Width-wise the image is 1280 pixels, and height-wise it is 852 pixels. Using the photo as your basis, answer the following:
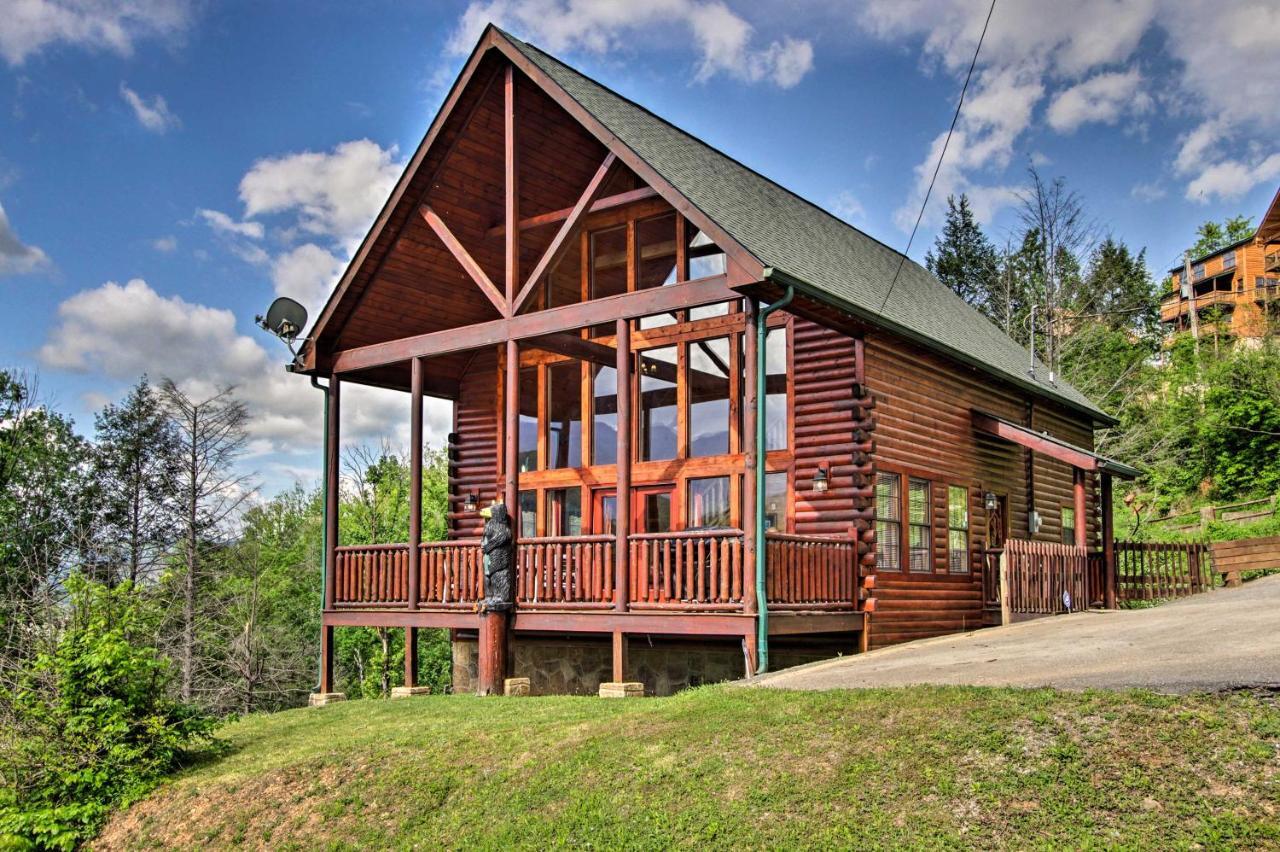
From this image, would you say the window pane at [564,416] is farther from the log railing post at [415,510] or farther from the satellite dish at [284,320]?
the satellite dish at [284,320]

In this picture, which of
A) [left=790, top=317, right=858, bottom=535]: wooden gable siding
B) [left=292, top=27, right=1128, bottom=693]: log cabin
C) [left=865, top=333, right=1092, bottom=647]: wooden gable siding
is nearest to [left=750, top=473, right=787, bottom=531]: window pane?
[left=292, top=27, right=1128, bottom=693]: log cabin

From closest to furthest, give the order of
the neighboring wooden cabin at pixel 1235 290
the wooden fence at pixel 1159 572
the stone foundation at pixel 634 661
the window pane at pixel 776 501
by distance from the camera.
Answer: the stone foundation at pixel 634 661
the window pane at pixel 776 501
the wooden fence at pixel 1159 572
the neighboring wooden cabin at pixel 1235 290

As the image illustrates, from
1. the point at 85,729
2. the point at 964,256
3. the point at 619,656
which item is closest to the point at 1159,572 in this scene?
the point at 619,656

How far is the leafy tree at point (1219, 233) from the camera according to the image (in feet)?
231

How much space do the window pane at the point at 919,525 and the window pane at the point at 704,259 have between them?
14.3 feet

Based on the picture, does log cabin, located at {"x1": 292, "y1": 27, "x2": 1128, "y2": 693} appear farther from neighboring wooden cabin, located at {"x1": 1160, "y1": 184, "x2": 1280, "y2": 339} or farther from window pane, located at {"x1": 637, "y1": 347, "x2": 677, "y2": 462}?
neighboring wooden cabin, located at {"x1": 1160, "y1": 184, "x2": 1280, "y2": 339}

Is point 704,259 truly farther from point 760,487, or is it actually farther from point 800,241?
point 760,487

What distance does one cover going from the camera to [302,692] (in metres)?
38.6

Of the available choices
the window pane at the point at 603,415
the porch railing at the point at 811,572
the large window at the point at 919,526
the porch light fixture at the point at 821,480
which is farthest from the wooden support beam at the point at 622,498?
the large window at the point at 919,526

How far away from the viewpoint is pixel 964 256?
2341 inches

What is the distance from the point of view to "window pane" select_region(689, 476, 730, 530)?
17234 mm

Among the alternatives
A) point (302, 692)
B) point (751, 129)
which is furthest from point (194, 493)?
point (751, 129)

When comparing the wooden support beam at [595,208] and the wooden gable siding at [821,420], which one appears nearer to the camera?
the wooden gable siding at [821,420]

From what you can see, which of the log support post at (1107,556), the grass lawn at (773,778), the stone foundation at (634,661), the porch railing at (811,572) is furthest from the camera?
the log support post at (1107,556)
